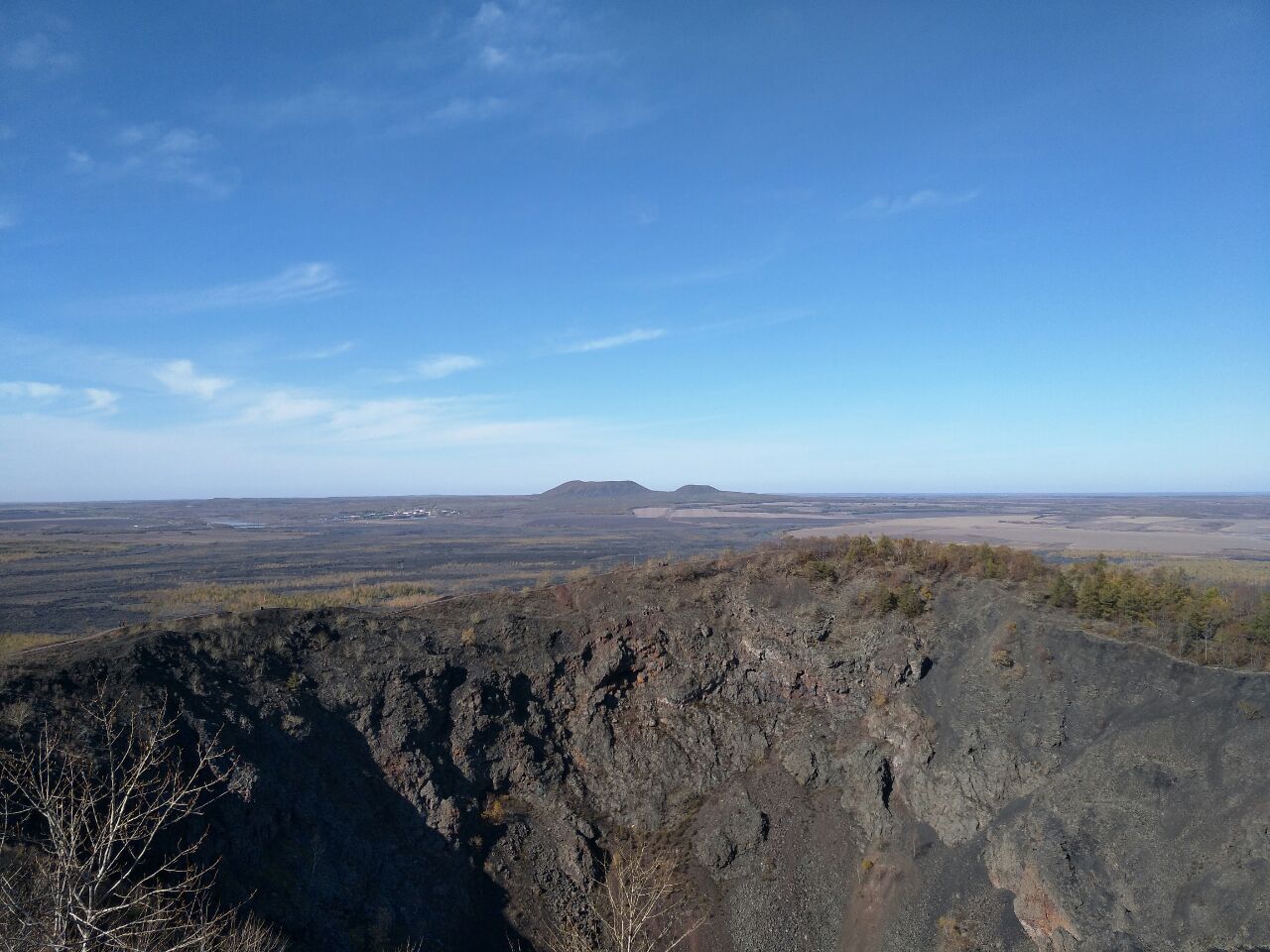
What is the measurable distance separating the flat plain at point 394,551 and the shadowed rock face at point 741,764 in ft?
44.1

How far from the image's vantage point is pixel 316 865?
2616cm

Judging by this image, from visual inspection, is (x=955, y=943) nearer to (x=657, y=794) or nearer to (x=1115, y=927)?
(x=1115, y=927)

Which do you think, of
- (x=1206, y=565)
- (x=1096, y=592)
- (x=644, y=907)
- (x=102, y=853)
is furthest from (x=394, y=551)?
(x=102, y=853)

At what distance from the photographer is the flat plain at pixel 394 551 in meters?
67.9

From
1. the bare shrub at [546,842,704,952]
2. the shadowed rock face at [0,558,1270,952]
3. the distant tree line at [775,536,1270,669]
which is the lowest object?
the bare shrub at [546,842,704,952]

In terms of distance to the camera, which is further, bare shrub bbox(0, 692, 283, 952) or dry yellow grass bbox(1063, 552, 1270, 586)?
dry yellow grass bbox(1063, 552, 1270, 586)

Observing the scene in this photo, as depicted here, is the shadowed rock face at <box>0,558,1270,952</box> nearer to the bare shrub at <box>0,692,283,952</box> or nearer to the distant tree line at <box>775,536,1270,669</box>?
the distant tree line at <box>775,536,1270,669</box>

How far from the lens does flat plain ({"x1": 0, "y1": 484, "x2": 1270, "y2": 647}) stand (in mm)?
67938

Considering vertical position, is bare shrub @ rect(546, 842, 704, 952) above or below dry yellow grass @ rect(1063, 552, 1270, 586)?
below

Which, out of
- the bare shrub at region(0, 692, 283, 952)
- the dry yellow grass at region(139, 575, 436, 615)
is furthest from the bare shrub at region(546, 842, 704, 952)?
the dry yellow grass at region(139, 575, 436, 615)

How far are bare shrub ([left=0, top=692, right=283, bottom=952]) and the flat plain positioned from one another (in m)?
20.6

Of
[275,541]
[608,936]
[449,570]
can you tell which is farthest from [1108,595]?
[275,541]

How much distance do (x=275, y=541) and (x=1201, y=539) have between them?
165m

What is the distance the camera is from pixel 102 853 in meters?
11.8
